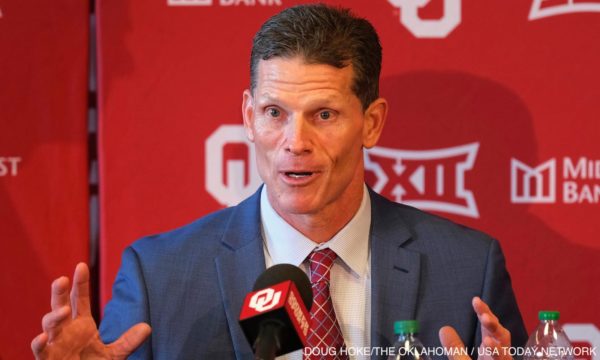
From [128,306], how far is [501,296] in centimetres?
85

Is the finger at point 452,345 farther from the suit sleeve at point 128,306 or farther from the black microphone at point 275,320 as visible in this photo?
the suit sleeve at point 128,306

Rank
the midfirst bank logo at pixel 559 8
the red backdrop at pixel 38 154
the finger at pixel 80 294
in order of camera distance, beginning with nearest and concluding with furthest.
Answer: the finger at pixel 80 294 → the red backdrop at pixel 38 154 → the midfirst bank logo at pixel 559 8

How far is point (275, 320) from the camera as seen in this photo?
1.39 m

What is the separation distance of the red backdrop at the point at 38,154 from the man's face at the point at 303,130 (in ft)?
2.05

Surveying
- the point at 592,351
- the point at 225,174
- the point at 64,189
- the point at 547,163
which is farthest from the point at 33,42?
the point at 592,351

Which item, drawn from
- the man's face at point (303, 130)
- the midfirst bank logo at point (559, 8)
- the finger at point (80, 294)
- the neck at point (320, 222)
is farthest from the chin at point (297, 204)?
the midfirst bank logo at point (559, 8)

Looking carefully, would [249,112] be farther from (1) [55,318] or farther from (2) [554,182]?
(2) [554,182]

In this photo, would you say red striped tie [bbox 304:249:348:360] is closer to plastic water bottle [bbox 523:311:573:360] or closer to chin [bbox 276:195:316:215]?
chin [bbox 276:195:316:215]

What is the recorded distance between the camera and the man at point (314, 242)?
2113 mm

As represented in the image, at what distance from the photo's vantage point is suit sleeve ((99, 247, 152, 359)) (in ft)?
7.04

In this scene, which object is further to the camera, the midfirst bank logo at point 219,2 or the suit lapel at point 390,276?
the midfirst bank logo at point 219,2

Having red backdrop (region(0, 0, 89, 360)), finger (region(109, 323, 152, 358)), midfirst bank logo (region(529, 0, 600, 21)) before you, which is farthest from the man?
midfirst bank logo (region(529, 0, 600, 21))

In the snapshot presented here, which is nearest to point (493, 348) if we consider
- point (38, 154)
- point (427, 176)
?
point (427, 176)

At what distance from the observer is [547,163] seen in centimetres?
261
